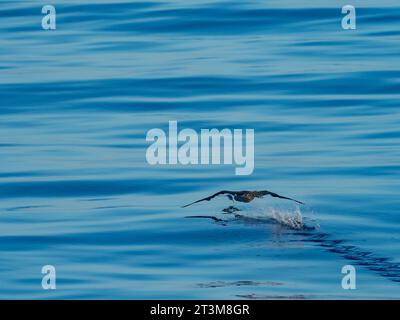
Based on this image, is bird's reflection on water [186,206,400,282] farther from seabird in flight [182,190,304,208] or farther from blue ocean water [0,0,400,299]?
seabird in flight [182,190,304,208]

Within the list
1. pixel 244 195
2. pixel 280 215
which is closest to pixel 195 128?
pixel 244 195

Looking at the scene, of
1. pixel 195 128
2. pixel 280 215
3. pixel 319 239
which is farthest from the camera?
pixel 195 128

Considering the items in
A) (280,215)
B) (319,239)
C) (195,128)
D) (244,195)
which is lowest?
(319,239)

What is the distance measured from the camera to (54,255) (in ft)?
36.1

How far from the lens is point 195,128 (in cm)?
1544

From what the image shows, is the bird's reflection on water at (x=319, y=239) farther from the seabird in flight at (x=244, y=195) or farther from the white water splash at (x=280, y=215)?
the seabird in flight at (x=244, y=195)

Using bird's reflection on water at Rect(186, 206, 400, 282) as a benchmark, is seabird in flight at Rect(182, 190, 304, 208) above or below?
above

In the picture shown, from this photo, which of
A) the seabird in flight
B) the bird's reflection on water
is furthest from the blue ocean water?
the seabird in flight

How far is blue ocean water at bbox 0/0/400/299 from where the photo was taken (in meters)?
10.6

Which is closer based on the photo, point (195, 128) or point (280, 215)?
point (280, 215)

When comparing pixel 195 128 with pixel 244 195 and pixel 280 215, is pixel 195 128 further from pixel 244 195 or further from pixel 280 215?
pixel 280 215

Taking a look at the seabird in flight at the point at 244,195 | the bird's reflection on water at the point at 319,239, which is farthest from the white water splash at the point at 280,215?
the seabird in flight at the point at 244,195

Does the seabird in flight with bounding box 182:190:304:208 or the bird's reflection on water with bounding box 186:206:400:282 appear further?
the seabird in flight with bounding box 182:190:304:208

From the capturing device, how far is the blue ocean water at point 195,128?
10.6m
